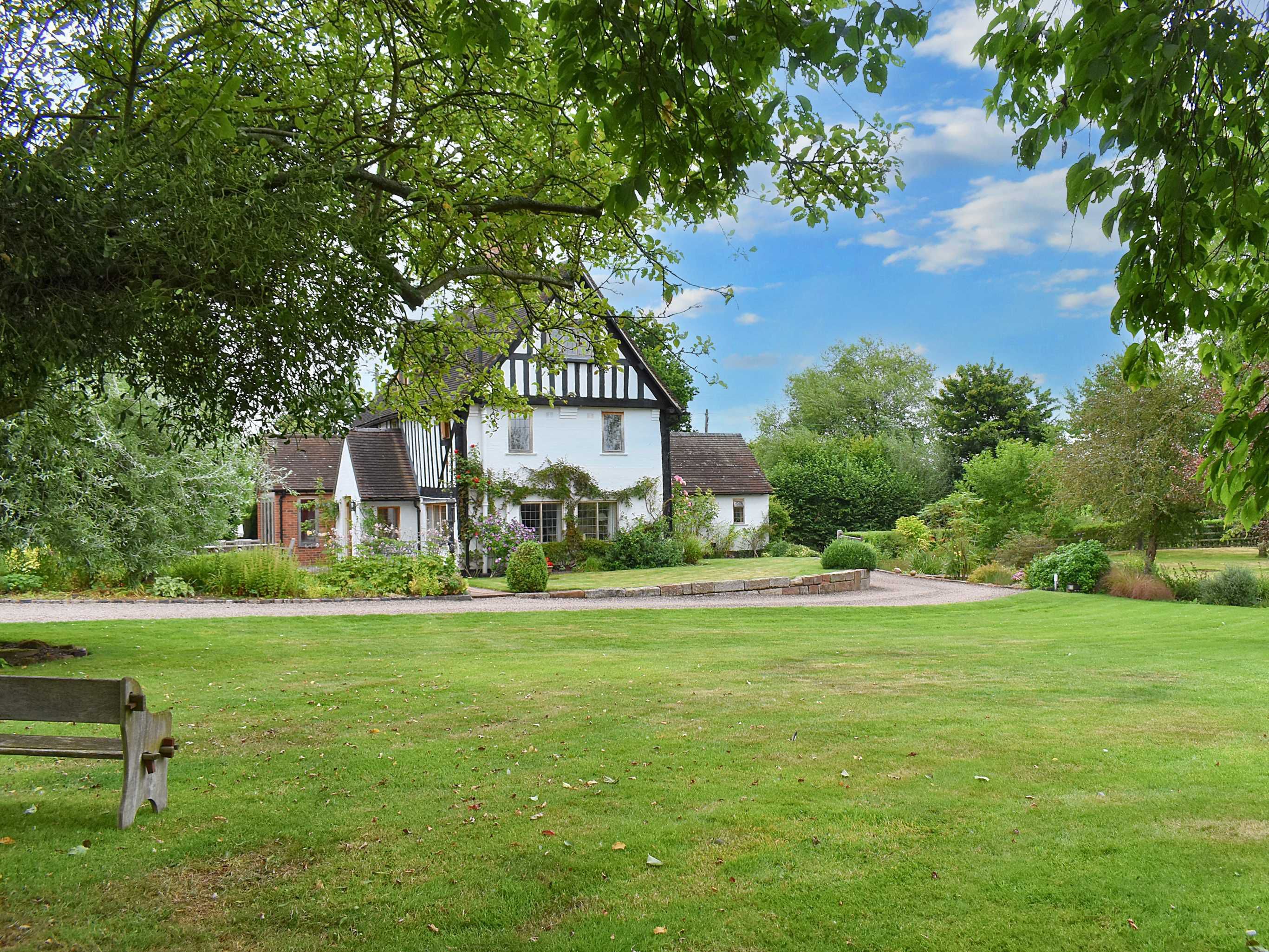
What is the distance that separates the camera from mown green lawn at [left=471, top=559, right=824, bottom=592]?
21875 mm

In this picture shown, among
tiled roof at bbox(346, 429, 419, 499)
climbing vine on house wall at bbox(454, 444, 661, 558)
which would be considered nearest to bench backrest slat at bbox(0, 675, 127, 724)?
climbing vine on house wall at bbox(454, 444, 661, 558)

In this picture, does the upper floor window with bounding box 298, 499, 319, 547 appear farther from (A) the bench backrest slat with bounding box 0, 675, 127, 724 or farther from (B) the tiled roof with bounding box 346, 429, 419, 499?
(A) the bench backrest slat with bounding box 0, 675, 127, 724

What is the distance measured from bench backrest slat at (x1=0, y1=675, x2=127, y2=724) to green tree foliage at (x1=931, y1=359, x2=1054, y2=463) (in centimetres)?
4586

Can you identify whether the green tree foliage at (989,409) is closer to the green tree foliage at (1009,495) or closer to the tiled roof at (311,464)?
the green tree foliage at (1009,495)

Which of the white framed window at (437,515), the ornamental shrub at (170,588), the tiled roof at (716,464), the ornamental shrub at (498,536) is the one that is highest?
the tiled roof at (716,464)

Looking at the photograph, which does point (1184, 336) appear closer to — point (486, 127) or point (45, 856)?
point (486, 127)

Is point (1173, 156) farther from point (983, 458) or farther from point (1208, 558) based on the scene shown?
point (1208, 558)

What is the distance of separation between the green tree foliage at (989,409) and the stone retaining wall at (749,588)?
25129 mm

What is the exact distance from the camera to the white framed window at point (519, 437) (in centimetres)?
2688

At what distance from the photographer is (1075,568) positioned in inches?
863

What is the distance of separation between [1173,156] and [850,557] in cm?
2176

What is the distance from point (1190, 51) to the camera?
343 cm

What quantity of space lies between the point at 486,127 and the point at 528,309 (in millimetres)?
1569

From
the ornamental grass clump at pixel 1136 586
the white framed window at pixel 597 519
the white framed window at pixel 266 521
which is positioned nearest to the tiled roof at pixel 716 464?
the white framed window at pixel 597 519
